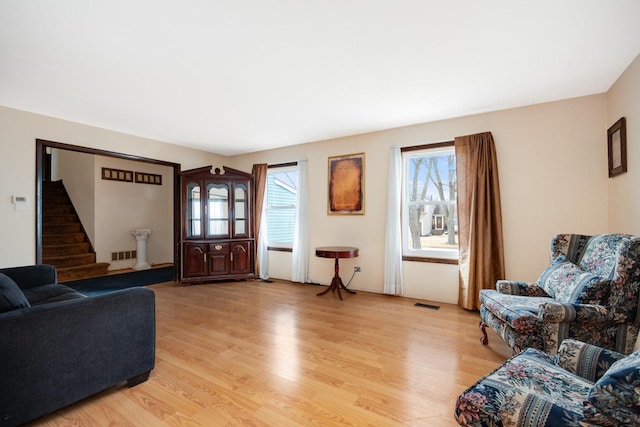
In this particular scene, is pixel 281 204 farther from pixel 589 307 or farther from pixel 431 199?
pixel 589 307

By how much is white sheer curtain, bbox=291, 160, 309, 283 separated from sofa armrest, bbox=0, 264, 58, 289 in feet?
Answer: 10.1

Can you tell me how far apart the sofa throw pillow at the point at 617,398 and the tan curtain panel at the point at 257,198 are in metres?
4.78

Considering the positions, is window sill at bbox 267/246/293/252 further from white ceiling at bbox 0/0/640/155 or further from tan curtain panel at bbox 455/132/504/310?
tan curtain panel at bbox 455/132/504/310

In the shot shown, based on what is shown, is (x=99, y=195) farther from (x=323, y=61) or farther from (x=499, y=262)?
(x=499, y=262)

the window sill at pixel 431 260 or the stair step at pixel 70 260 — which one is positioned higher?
the window sill at pixel 431 260

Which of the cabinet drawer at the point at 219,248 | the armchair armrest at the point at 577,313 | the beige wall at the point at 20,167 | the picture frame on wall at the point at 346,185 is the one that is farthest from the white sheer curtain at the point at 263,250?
the armchair armrest at the point at 577,313

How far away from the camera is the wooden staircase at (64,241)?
5145mm

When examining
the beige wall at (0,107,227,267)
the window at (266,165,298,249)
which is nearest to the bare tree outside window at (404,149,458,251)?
the window at (266,165,298,249)

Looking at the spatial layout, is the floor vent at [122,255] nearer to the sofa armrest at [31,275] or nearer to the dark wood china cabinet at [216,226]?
the dark wood china cabinet at [216,226]

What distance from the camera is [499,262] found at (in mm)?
3287

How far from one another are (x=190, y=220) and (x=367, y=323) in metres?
3.46

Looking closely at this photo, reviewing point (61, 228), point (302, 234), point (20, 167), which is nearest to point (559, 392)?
point (302, 234)

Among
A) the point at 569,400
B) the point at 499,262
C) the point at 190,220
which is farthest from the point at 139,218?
the point at 569,400

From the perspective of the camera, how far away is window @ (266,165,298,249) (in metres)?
5.14
